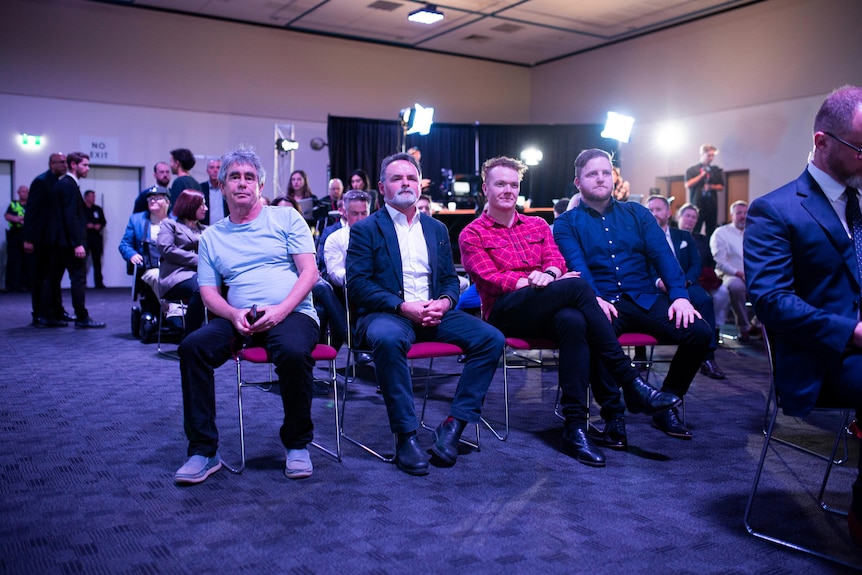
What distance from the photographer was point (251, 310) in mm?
2871

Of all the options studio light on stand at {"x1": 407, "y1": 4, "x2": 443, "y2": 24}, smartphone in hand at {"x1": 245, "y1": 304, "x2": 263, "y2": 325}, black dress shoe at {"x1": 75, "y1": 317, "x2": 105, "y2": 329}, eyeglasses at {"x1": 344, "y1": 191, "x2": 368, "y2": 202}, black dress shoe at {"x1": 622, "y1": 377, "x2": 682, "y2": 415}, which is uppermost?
studio light on stand at {"x1": 407, "y1": 4, "x2": 443, "y2": 24}

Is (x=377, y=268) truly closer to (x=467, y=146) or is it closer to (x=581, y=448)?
(x=581, y=448)

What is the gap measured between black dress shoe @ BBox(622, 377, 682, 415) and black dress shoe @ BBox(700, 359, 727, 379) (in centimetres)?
203

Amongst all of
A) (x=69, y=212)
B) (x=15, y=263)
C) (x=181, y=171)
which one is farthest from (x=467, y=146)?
(x=69, y=212)

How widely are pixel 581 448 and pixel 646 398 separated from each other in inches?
13.1

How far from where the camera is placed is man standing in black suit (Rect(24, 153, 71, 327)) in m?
6.79

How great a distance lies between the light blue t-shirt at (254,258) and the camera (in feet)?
9.89

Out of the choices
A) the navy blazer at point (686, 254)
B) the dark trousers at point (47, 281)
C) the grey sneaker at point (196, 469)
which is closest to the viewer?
the grey sneaker at point (196, 469)

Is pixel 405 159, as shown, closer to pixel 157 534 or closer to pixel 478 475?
pixel 478 475

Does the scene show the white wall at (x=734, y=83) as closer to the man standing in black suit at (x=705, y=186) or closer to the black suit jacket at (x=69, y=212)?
the man standing in black suit at (x=705, y=186)

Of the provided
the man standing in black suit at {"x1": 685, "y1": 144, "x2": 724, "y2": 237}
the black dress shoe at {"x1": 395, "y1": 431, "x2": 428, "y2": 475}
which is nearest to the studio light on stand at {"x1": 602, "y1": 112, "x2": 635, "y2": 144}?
the man standing in black suit at {"x1": 685, "y1": 144, "x2": 724, "y2": 237}

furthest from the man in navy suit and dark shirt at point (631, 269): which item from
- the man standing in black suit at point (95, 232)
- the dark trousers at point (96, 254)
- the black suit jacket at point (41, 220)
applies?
the dark trousers at point (96, 254)

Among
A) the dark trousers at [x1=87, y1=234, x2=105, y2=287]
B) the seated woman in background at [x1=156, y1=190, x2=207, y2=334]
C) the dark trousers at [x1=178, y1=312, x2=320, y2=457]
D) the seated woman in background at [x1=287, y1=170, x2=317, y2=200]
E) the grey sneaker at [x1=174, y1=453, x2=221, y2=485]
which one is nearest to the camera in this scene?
the grey sneaker at [x1=174, y1=453, x2=221, y2=485]

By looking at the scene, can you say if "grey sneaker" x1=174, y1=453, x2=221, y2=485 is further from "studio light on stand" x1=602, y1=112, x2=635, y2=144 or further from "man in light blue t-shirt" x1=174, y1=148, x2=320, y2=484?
"studio light on stand" x1=602, y1=112, x2=635, y2=144
